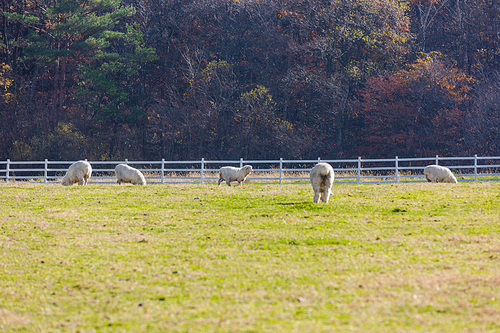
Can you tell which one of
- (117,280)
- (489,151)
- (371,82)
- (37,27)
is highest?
(37,27)

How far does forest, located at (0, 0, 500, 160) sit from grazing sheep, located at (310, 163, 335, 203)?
23731mm

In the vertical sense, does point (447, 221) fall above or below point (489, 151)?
below

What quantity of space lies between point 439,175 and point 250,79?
2325cm

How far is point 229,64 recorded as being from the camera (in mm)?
42812

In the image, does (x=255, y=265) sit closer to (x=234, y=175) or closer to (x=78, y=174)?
(x=234, y=175)

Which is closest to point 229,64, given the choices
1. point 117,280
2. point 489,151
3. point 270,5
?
point 270,5

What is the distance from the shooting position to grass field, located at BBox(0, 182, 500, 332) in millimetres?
7352

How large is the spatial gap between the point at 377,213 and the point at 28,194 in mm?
12230

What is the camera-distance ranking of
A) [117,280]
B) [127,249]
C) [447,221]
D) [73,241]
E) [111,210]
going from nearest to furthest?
[117,280]
[127,249]
[73,241]
[447,221]
[111,210]

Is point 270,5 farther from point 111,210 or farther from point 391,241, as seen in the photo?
point 391,241

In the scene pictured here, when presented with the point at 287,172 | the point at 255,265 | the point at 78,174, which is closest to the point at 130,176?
the point at 78,174

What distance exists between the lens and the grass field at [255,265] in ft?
24.1

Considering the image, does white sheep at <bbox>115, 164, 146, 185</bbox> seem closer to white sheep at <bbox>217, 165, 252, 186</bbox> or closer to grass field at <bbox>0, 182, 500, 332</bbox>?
white sheep at <bbox>217, 165, 252, 186</bbox>

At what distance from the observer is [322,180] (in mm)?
16672
